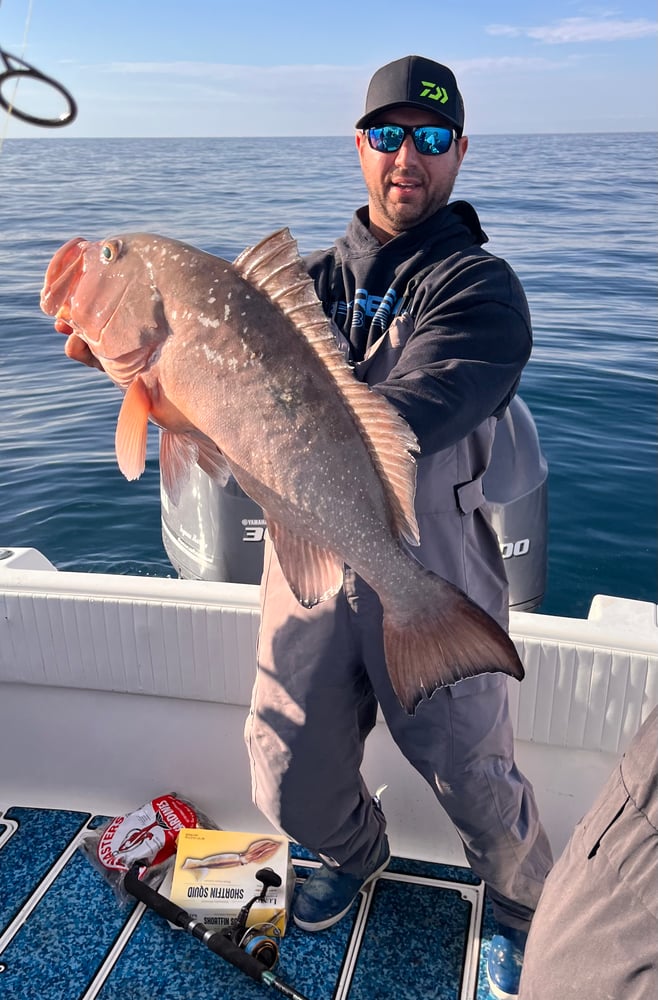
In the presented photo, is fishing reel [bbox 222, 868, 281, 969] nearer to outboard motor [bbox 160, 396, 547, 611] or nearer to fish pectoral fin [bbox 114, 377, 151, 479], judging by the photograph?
outboard motor [bbox 160, 396, 547, 611]

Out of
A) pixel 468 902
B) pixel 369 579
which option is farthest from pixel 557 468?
pixel 369 579

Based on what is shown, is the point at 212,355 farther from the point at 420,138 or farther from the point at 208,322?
the point at 420,138

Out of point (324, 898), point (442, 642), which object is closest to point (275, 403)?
point (442, 642)

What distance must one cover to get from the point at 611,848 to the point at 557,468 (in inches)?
239

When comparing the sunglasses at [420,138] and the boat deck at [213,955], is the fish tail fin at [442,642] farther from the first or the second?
the sunglasses at [420,138]

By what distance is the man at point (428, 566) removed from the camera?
2.25m

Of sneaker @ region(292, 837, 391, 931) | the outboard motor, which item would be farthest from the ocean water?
sneaker @ region(292, 837, 391, 931)

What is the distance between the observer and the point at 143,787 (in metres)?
3.27

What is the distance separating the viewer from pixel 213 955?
8.87ft

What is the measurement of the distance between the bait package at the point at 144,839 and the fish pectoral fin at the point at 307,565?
1566 mm

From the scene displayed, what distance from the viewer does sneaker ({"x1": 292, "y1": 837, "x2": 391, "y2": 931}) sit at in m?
2.76

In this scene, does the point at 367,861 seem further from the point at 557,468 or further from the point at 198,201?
the point at 198,201

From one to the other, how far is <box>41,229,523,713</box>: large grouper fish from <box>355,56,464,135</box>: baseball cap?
95cm

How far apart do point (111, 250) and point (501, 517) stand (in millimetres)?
2409
